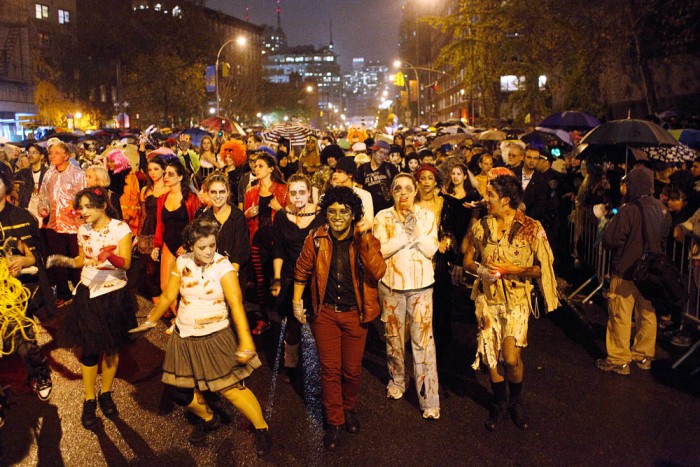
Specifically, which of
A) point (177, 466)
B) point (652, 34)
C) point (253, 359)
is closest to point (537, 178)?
point (253, 359)

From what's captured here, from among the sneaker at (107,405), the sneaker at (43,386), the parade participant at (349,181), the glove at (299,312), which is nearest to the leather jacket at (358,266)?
the glove at (299,312)

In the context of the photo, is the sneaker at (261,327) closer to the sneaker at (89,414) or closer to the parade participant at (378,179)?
the parade participant at (378,179)

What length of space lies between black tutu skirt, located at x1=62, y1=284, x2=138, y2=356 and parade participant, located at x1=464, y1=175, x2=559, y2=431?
2.95m

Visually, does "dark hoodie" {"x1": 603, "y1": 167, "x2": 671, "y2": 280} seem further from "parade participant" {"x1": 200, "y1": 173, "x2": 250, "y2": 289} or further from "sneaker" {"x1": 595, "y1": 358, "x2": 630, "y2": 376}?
"parade participant" {"x1": 200, "y1": 173, "x2": 250, "y2": 289}

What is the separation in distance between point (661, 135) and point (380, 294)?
496 cm

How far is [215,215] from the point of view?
248 inches

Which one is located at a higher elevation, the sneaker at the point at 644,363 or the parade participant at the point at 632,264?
the parade participant at the point at 632,264

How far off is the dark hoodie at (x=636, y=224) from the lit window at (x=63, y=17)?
6011cm

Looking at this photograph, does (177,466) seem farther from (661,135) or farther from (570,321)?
(661,135)

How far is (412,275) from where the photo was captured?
5145 mm

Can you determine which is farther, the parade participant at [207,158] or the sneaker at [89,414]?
the parade participant at [207,158]

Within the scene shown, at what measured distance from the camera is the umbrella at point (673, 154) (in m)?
10.1

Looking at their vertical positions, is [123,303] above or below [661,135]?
below

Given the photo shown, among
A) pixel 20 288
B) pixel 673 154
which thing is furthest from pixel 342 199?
pixel 673 154
